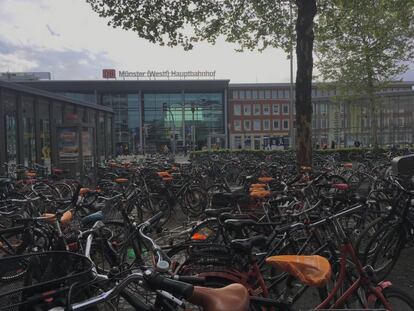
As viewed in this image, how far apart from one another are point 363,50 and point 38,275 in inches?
818

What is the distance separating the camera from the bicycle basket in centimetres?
198

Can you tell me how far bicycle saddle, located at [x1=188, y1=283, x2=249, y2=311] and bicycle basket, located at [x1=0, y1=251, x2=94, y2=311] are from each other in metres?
0.59

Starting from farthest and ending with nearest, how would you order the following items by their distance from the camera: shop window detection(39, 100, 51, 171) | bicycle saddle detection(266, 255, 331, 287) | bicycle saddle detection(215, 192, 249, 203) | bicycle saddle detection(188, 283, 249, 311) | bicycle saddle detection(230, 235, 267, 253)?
shop window detection(39, 100, 51, 171) → bicycle saddle detection(215, 192, 249, 203) → bicycle saddle detection(230, 235, 267, 253) → bicycle saddle detection(266, 255, 331, 287) → bicycle saddle detection(188, 283, 249, 311)

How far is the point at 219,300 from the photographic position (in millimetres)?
1878

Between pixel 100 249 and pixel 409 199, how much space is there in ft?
11.1

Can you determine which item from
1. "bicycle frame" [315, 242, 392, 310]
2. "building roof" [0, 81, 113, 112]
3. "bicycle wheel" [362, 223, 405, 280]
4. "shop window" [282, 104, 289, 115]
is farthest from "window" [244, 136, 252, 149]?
"bicycle frame" [315, 242, 392, 310]

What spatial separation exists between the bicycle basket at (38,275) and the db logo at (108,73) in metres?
63.9

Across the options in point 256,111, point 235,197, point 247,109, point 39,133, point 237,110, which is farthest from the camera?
point 237,110

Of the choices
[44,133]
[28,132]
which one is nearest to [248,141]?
[44,133]

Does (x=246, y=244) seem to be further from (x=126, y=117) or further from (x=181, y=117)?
(x=126, y=117)

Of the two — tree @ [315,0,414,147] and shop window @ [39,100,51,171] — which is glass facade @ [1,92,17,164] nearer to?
shop window @ [39,100,51,171]

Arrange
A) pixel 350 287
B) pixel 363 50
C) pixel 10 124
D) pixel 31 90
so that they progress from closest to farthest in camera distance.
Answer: pixel 350 287 < pixel 10 124 < pixel 31 90 < pixel 363 50

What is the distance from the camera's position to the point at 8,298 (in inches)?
77.2

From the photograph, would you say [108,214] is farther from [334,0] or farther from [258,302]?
[334,0]
